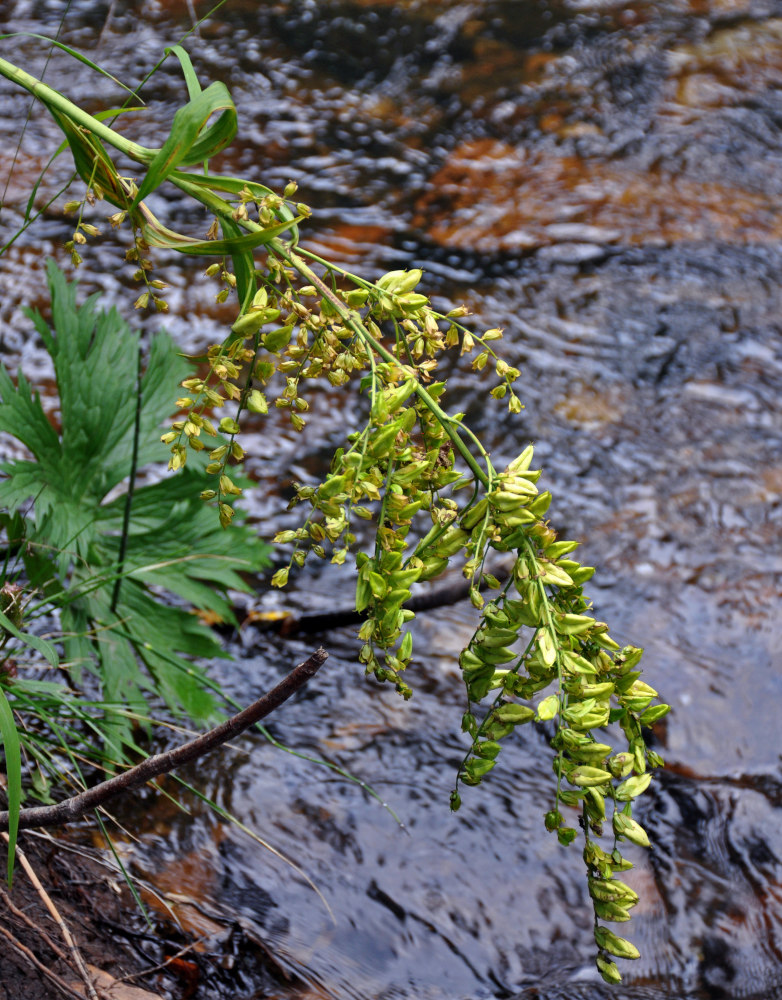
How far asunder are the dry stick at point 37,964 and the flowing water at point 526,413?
0.45 m

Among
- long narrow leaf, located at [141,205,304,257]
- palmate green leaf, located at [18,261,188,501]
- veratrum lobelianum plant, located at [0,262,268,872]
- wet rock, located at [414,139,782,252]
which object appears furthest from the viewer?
wet rock, located at [414,139,782,252]

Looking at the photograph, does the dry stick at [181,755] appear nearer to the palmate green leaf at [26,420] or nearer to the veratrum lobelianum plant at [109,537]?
the veratrum lobelianum plant at [109,537]

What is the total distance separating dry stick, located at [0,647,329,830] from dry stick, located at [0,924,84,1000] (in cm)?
21

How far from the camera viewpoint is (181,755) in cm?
131

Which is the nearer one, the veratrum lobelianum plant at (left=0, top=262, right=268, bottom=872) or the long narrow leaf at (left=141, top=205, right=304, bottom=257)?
the long narrow leaf at (left=141, top=205, right=304, bottom=257)

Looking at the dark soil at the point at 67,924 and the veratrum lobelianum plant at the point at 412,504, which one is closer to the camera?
the veratrum lobelianum plant at the point at 412,504

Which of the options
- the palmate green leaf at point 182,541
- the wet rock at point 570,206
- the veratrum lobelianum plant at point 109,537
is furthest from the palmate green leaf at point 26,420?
the wet rock at point 570,206

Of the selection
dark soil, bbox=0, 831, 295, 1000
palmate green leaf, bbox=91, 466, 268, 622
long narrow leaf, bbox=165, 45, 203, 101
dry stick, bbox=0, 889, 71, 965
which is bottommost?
dark soil, bbox=0, 831, 295, 1000

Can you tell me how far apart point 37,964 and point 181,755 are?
572 mm

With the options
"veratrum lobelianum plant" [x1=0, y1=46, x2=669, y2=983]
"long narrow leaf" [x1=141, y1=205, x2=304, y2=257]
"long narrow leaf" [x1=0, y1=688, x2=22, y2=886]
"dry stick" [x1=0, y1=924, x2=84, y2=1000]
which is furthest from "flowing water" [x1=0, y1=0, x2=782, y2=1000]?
"long narrow leaf" [x1=141, y1=205, x2=304, y2=257]

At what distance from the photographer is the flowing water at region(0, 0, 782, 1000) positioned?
2309 mm

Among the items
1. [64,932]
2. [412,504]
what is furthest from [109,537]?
[412,504]

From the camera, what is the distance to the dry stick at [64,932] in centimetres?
156

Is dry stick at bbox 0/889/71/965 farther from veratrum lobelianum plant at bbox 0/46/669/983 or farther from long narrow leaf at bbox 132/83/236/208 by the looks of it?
long narrow leaf at bbox 132/83/236/208
